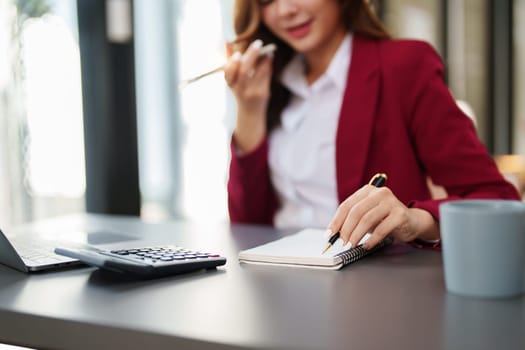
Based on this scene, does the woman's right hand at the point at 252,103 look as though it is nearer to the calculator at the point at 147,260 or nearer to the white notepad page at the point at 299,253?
the white notepad page at the point at 299,253

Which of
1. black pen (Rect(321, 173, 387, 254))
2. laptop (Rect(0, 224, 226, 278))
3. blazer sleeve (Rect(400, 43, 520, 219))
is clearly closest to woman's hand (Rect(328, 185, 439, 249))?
black pen (Rect(321, 173, 387, 254))

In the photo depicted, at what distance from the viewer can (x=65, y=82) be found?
219 cm

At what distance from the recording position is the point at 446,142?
3.81 ft

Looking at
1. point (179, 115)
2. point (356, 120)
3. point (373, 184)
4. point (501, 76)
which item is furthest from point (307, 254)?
point (501, 76)

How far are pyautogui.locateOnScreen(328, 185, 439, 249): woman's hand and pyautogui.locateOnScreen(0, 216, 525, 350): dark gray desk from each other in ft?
0.12

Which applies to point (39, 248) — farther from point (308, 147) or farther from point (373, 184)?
point (308, 147)

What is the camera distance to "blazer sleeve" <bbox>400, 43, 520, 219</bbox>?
1.11m

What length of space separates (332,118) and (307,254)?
0.58 meters

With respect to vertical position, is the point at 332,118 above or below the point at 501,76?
below

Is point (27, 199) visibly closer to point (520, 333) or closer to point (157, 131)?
point (157, 131)

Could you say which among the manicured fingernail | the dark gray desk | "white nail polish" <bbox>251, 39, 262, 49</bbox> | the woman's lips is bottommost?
the dark gray desk

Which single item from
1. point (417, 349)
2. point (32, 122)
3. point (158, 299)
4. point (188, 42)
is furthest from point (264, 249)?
point (188, 42)

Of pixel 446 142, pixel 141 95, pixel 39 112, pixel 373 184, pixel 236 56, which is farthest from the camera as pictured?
pixel 141 95

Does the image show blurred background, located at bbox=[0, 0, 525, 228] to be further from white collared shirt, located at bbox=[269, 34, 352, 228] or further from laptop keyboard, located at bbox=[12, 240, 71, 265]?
laptop keyboard, located at bbox=[12, 240, 71, 265]
